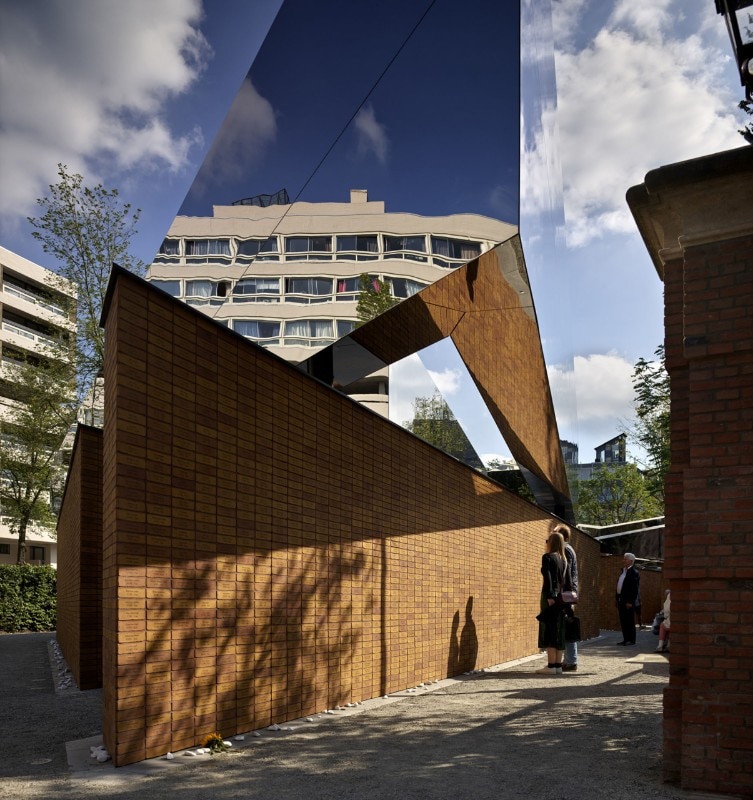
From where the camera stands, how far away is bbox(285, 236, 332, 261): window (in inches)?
267

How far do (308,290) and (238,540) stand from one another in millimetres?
2279

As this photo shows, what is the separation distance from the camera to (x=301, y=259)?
6.84 metres

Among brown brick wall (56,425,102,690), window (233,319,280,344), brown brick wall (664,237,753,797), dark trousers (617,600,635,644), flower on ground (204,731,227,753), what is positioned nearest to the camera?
brown brick wall (664,237,753,797)

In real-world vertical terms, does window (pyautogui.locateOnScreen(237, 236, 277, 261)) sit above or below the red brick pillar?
above

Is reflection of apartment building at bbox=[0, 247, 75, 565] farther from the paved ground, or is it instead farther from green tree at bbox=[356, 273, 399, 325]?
green tree at bbox=[356, 273, 399, 325]

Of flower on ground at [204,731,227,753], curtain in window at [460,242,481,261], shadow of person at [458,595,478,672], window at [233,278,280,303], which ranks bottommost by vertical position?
shadow of person at [458,595,478,672]

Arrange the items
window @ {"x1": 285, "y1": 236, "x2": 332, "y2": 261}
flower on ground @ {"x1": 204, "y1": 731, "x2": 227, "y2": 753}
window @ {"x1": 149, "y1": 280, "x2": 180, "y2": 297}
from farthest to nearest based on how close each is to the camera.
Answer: window @ {"x1": 285, "y1": 236, "x2": 332, "y2": 261} < window @ {"x1": 149, "y1": 280, "x2": 180, "y2": 297} < flower on ground @ {"x1": 204, "y1": 731, "x2": 227, "y2": 753}

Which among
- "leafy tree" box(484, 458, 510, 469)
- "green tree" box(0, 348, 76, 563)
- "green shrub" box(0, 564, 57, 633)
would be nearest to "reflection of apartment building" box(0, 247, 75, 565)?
"green tree" box(0, 348, 76, 563)

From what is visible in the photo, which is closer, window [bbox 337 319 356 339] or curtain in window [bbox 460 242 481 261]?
window [bbox 337 319 356 339]

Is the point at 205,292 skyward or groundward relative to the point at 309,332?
skyward

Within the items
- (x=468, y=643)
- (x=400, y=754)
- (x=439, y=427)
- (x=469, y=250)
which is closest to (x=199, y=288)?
(x=469, y=250)

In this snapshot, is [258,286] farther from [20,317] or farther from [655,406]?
[20,317]

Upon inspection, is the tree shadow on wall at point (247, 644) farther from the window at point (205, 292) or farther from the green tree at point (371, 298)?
the green tree at point (371, 298)

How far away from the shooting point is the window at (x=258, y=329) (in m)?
6.34
